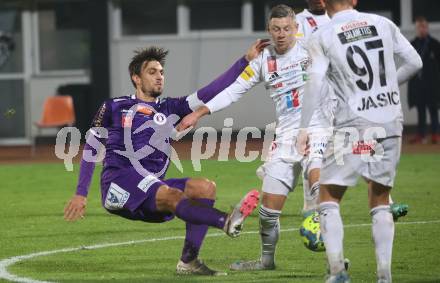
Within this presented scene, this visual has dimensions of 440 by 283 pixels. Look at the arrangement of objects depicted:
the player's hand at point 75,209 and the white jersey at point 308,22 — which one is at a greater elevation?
the white jersey at point 308,22

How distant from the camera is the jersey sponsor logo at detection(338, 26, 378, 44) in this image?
7688 mm

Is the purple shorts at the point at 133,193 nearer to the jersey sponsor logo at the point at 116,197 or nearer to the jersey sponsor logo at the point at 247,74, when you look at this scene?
the jersey sponsor logo at the point at 116,197

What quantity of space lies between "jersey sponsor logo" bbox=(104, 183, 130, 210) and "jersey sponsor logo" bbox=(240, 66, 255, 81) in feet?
4.46

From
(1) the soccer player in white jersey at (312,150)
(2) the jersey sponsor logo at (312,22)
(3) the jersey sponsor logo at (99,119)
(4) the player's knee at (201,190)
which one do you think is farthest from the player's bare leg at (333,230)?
(2) the jersey sponsor logo at (312,22)

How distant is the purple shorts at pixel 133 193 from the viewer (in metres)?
8.82

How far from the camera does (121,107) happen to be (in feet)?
30.6

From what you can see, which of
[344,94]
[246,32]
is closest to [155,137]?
[344,94]

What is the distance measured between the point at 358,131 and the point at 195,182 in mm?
1642

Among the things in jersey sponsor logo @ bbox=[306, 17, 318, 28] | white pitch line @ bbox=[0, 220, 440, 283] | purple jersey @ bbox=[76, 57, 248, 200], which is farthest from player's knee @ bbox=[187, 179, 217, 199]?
jersey sponsor logo @ bbox=[306, 17, 318, 28]

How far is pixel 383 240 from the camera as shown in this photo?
306 inches

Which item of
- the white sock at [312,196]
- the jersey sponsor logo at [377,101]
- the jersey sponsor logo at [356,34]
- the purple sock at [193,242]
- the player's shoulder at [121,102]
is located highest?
the jersey sponsor logo at [356,34]

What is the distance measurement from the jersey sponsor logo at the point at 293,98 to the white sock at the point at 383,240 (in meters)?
1.95

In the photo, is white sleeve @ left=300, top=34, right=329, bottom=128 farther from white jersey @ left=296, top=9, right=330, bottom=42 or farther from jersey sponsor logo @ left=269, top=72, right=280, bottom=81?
white jersey @ left=296, top=9, right=330, bottom=42

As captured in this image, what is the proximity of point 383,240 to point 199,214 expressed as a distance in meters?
1.43
